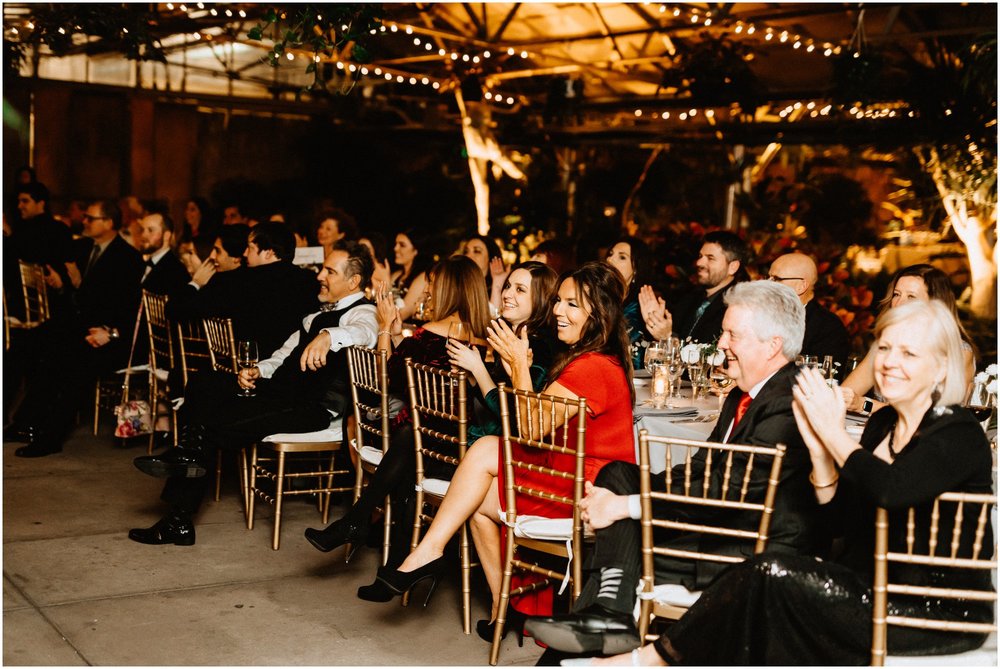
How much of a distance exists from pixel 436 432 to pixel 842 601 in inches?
71.0

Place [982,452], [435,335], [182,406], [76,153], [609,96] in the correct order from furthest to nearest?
[76,153] < [609,96] < [182,406] < [435,335] < [982,452]

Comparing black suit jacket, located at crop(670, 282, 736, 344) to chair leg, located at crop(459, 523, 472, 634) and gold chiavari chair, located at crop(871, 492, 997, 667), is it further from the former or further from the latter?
gold chiavari chair, located at crop(871, 492, 997, 667)

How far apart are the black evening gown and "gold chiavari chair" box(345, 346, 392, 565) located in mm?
1979

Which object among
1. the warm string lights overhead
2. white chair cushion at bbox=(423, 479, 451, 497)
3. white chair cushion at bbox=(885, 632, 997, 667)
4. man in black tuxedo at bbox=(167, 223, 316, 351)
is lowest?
white chair cushion at bbox=(885, 632, 997, 667)

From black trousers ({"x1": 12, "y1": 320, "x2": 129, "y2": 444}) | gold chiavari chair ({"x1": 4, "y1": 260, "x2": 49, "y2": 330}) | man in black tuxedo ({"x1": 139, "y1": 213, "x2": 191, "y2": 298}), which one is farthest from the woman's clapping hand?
gold chiavari chair ({"x1": 4, "y1": 260, "x2": 49, "y2": 330})

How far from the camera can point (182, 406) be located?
17.5 feet

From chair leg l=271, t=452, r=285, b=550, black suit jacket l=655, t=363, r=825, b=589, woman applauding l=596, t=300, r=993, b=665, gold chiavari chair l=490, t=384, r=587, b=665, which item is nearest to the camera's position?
woman applauding l=596, t=300, r=993, b=665

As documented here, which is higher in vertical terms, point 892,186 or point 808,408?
point 892,186

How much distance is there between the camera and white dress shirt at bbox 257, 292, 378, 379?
16.4ft

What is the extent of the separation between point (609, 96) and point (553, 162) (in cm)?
112

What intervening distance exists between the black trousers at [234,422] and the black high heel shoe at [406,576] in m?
1.38

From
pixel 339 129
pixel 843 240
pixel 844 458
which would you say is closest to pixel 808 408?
pixel 844 458

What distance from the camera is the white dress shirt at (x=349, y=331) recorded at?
16.4 ft

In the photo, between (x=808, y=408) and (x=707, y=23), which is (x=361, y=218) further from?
(x=808, y=408)
